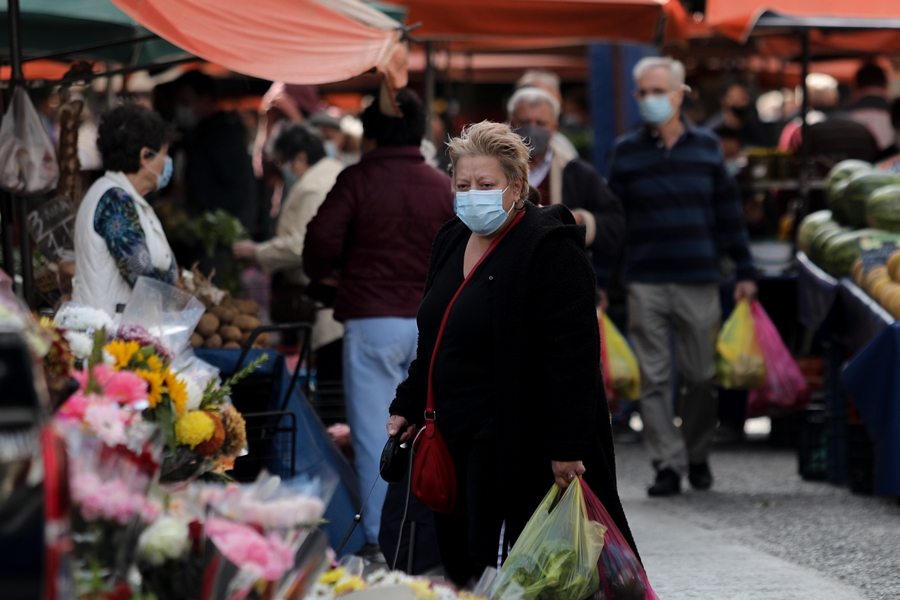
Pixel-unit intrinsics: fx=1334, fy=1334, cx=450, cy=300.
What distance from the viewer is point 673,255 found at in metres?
7.81

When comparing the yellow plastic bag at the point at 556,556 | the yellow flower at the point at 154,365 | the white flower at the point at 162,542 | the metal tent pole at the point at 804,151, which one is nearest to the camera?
the white flower at the point at 162,542

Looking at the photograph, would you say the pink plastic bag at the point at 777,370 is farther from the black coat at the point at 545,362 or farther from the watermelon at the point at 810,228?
the black coat at the point at 545,362

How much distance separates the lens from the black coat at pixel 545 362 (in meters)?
4.12

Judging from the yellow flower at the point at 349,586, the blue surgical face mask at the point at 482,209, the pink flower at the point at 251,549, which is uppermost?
the blue surgical face mask at the point at 482,209

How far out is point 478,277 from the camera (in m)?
4.29

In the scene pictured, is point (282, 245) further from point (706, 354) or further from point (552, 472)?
point (552, 472)

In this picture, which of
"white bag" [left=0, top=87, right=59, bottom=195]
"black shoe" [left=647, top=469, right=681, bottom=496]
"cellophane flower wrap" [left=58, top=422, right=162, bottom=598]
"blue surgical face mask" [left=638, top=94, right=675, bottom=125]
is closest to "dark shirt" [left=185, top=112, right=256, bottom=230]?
"blue surgical face mask" [left=638, top=94, right=675, bottom=125]

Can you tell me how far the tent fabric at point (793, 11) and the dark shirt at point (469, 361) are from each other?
6533mm

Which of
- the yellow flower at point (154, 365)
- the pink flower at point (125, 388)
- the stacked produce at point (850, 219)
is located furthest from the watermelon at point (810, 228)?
the pink flower at point (125, 388)

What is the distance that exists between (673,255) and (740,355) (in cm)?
86

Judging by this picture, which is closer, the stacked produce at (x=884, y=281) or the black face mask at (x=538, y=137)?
the black face mask at (x=538, y=137)

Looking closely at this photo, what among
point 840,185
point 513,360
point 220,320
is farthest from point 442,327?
point 840,185

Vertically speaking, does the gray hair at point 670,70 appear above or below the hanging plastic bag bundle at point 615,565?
above

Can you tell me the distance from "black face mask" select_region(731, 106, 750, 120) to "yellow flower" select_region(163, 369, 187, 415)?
435 inches
